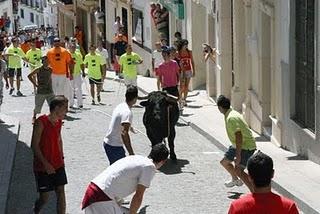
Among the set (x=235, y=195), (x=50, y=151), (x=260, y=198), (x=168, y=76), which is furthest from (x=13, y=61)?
(x=260, y=198)

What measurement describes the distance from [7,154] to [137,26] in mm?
18754

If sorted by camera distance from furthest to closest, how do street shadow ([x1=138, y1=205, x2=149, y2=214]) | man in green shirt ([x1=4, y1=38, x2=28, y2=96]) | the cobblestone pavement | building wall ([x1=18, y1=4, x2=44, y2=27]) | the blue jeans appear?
building wall ([x1=18, y1=4, x2=44, y2=27])
man in green shirt ([x1=4, y1=38, x2=28, y2=96])
the cobblestone pavement
street shadow ([x1=138, y1=205, x2=149, y2=214])
the blue jeans

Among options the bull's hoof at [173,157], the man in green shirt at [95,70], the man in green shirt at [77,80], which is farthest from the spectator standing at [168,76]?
the man in green shirt at [95,70]

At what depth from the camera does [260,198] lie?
21.3ft

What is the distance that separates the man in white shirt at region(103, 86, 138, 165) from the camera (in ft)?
38.1

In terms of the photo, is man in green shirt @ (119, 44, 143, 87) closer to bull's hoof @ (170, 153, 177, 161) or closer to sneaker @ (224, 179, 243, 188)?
bull's hoof @ (170, 153, 177, 161)

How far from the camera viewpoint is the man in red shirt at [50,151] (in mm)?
10547

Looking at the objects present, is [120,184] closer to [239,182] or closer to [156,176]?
[239,182]

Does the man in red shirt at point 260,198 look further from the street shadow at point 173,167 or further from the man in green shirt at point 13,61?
the man in green shirt at point 13,61

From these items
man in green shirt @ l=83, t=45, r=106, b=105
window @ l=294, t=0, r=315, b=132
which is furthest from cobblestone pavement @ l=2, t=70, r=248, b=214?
man in green shirt @ l=83, t=45, r=106, b=105

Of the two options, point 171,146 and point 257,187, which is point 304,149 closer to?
point 171,146

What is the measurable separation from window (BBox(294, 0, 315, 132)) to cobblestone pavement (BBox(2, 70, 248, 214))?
1646mm

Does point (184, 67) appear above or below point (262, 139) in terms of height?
above

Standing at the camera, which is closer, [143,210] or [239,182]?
[143,210]
